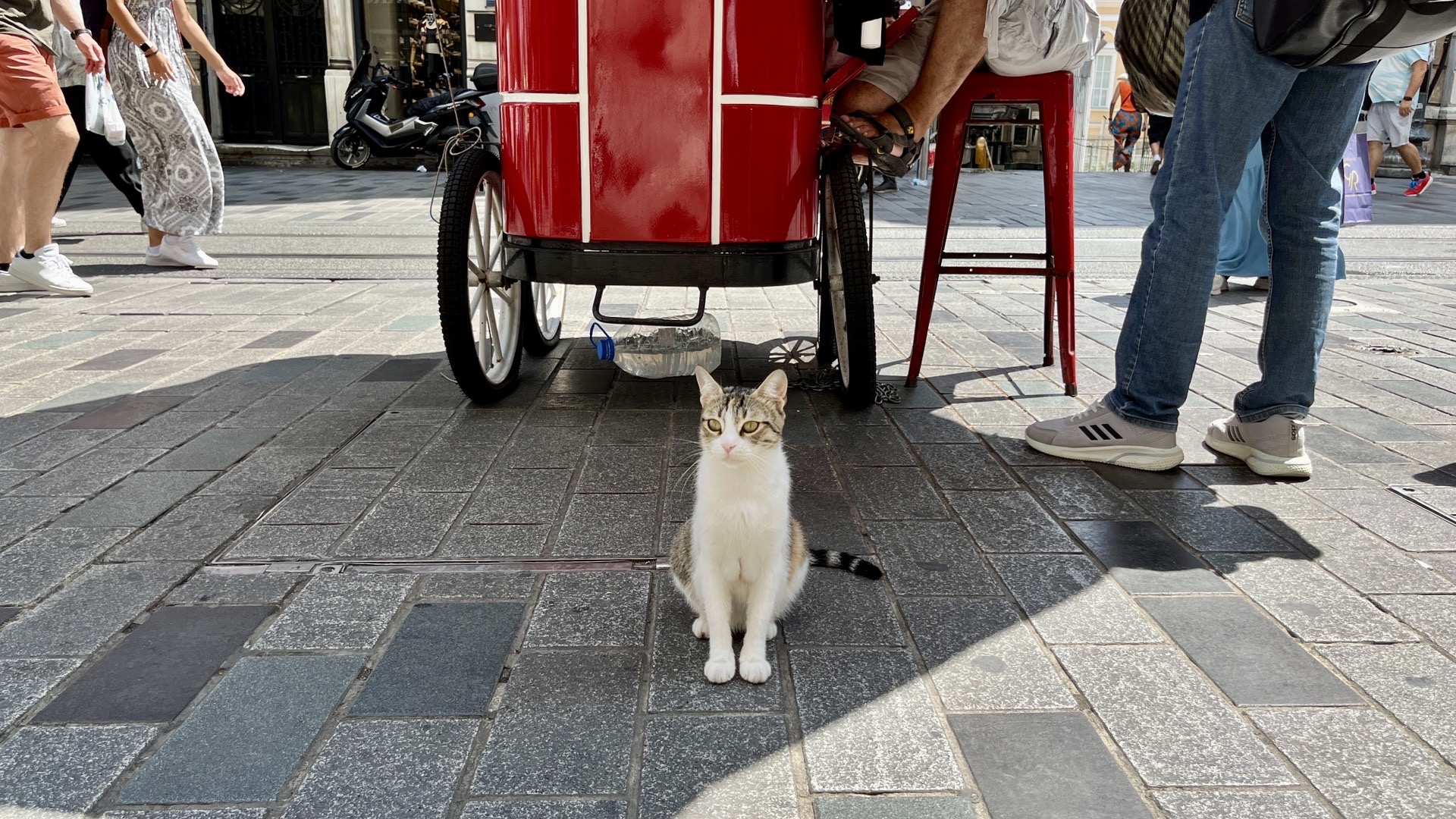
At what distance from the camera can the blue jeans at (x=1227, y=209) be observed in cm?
280

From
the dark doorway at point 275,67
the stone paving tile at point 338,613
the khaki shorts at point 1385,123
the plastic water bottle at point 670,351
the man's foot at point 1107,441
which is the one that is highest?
the dark doorway at point 275,67

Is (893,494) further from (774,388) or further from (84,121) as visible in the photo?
(84,121)

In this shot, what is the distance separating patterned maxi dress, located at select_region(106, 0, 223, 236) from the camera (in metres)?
6.26

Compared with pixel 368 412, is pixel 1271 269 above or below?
above

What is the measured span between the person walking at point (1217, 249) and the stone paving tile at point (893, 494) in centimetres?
55

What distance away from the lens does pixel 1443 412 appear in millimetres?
3678

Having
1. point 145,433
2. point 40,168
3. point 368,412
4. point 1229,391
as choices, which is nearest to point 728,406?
point 368,412

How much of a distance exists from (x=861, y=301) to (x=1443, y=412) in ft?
7.10

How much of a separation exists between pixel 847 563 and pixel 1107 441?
4.09 ft

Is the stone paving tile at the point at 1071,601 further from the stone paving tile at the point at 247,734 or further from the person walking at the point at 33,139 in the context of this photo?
the person walking at the point at 33,139

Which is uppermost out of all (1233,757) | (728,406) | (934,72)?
(934,72)

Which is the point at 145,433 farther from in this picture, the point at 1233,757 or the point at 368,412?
the point at 1233,757

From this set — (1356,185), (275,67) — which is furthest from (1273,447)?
(275,67)

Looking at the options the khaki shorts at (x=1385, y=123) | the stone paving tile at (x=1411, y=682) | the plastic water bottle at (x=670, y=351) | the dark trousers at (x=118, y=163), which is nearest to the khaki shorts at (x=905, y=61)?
the plastic water bottle at (x=670, y=351)
